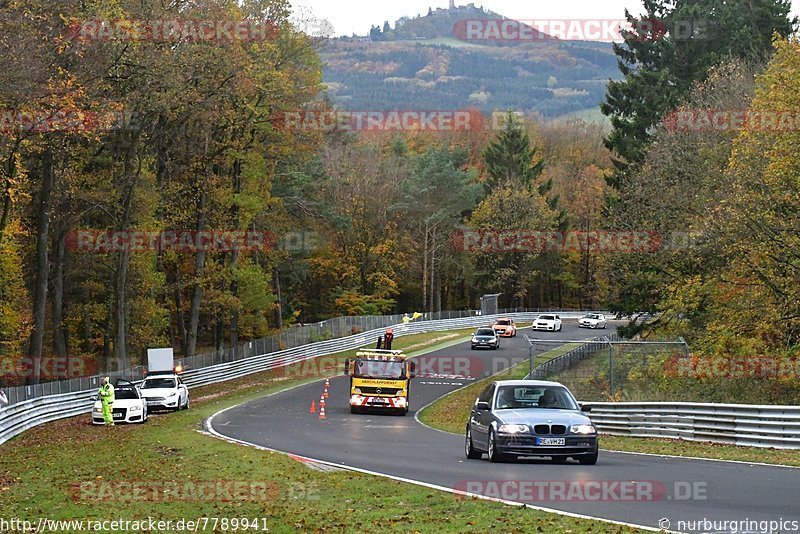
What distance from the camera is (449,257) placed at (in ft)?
335

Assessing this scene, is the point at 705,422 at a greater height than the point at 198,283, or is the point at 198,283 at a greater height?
the point at 198,283

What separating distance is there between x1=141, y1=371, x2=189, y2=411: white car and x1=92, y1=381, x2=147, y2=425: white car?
4441mm

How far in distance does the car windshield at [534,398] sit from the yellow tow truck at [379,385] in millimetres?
17261

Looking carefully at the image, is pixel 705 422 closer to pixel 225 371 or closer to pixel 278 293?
pixel 225 371

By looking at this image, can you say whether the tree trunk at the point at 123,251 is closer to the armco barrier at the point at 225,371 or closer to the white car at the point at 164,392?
the armco barrier at the point at 225,371

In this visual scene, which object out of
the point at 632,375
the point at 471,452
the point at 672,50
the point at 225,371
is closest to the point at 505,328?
the point at 672,50

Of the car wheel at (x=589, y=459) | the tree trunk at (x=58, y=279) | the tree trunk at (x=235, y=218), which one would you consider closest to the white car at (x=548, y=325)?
the tree trunk at (x=235, y=218)

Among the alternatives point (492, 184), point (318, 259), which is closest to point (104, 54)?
point (318, 259)

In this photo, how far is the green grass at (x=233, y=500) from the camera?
1169 centimetres

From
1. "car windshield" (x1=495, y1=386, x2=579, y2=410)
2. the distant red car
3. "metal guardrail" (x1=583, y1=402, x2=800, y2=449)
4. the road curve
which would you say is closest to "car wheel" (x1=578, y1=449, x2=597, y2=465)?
the road curve

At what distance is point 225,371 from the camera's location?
178ft

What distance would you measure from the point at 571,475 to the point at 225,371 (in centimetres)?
4034

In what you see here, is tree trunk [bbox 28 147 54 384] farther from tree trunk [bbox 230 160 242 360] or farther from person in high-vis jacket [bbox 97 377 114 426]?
tree trunk [bbox 230 160 242 360]

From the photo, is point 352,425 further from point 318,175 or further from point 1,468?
point 318,175
